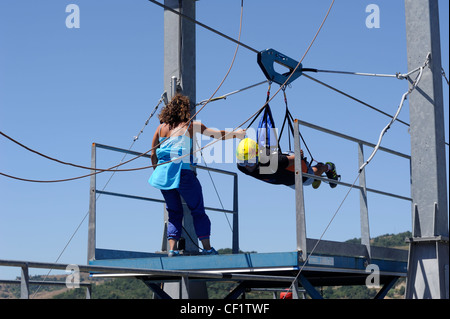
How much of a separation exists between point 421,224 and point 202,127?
2.67 m

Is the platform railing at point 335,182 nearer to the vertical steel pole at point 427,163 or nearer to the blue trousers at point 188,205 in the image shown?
the vertical steel pole at point 427,163

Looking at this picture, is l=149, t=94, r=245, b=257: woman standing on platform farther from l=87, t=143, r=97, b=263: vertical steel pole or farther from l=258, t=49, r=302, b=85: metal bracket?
l=258, t=49, r=302, b=85: metal bracket

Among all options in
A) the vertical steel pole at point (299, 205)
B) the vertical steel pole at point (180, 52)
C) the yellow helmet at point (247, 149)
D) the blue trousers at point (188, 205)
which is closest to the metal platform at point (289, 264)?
the vertical steel pole at point (299, 205)

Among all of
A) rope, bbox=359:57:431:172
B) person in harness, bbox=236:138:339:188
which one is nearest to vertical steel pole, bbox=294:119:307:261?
rope, bbox=359:57:431:172

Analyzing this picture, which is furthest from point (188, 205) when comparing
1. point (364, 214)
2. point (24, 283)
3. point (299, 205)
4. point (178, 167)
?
point (24, 283)

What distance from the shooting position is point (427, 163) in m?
6.88

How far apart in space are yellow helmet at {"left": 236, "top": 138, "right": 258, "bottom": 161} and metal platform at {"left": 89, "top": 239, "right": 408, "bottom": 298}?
53.6 inches

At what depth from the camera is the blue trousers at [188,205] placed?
8109 mm

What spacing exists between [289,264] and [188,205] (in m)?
1.64

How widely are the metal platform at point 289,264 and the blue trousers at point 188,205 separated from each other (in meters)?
0.44

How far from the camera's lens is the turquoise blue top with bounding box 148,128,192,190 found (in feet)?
26.4

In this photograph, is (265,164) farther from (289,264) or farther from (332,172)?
(289,264)
